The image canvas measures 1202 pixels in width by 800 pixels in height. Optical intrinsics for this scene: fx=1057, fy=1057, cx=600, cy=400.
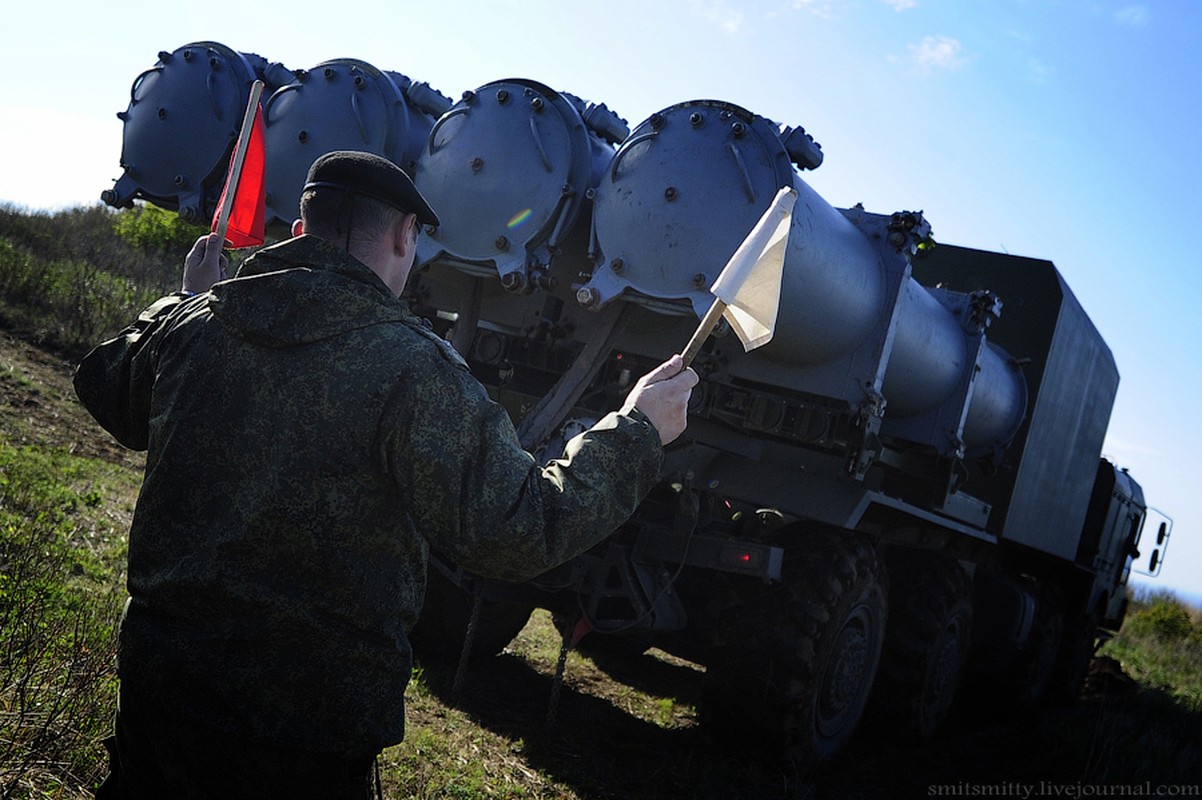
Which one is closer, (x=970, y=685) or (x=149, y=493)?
(x=149, y=493)

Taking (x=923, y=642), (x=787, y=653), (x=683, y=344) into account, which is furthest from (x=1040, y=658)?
(x=683, y=344)

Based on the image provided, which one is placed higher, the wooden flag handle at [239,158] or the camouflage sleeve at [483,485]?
the wooden flag handle at [239,158]

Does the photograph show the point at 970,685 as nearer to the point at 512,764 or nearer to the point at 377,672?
the point at 512,764

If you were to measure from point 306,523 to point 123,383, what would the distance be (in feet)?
2.34

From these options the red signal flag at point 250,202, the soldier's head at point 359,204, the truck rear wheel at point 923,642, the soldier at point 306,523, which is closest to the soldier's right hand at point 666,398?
the soldier at point 306,523

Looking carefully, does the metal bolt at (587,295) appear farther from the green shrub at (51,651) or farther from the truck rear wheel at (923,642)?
the truck rear wheel at (923,642)

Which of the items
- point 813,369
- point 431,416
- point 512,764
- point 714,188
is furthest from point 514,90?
point 431,416

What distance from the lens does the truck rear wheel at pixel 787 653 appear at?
5027 mm

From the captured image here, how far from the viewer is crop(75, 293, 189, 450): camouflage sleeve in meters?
2.27

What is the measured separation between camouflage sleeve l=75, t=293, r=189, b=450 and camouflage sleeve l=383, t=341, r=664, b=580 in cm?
72

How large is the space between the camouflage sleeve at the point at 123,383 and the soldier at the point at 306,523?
31cm

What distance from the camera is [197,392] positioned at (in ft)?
6.44

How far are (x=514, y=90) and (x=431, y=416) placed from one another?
3.39m

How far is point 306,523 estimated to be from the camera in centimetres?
189
